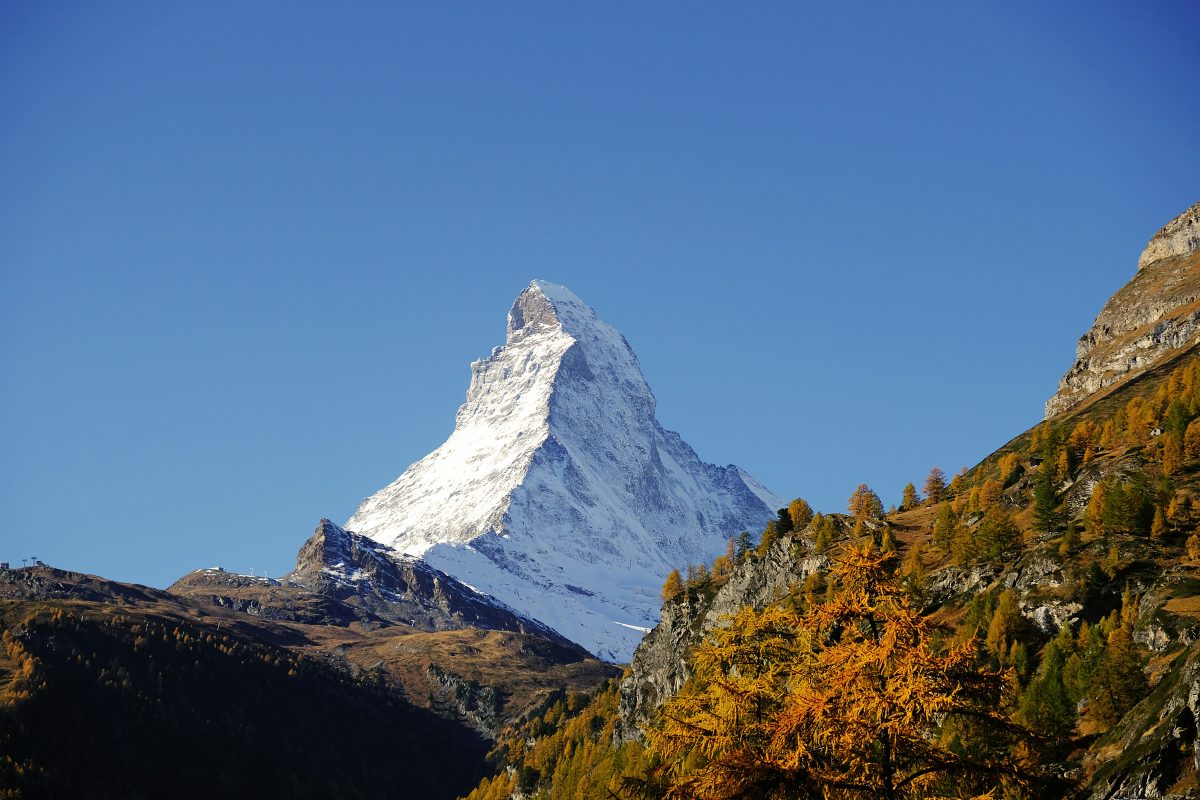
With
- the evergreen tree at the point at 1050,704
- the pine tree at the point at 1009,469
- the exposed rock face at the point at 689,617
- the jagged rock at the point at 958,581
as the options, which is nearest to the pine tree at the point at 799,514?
the exposed rock face at the point at 689,617

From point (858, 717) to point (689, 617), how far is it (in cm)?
15804

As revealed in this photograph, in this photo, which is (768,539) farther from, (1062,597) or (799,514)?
(1062,597)

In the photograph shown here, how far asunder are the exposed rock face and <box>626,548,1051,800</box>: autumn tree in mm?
122437

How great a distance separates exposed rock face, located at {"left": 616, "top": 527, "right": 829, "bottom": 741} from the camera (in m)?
159

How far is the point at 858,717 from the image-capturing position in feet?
86.8

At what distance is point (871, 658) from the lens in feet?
87.5

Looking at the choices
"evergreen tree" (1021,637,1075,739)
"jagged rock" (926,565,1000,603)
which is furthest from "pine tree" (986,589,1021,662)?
"jagged rock" (926,565,1000,603)

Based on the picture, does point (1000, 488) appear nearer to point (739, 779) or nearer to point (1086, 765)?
point (1086, 765)

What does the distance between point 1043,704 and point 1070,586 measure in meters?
30.3

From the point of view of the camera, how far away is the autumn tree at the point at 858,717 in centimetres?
2630

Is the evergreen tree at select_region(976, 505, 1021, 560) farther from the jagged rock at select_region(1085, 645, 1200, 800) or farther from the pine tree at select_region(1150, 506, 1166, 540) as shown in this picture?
the jagged rock at select_region(1085, 645, 1200, 800)

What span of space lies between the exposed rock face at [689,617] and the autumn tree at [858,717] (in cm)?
12244

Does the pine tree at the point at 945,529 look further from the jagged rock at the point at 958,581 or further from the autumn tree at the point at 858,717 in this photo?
the autumn tree at the point at 858,717

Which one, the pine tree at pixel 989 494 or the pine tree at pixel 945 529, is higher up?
the pine tree at pixel 989 494
